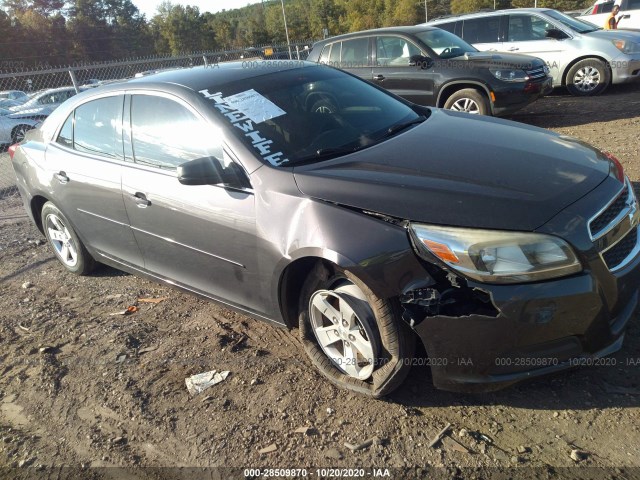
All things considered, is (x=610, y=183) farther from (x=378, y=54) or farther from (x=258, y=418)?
(x=378, y=54)

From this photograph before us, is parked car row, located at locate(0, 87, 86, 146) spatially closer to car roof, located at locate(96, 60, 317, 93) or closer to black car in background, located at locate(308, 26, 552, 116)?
black car in background, located at locate(308, 26, 552, 116)

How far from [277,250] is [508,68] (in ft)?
21.7

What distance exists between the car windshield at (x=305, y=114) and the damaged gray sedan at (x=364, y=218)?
16 millimetres

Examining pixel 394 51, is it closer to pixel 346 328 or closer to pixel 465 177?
pixel 465 177

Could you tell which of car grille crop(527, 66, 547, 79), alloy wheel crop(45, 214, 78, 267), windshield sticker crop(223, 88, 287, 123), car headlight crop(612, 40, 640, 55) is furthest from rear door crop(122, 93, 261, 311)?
car headlight crop(612, 40, 640, 55)

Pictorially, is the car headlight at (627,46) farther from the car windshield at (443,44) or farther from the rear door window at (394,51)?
the rear door window at (394,51)

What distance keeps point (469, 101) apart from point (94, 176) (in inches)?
242

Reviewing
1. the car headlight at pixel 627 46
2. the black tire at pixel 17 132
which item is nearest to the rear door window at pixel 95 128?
the car headlight at pixel 627 46

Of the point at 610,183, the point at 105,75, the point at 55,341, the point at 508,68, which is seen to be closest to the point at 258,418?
the point at 55,341

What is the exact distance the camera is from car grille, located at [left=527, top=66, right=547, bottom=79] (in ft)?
26.3

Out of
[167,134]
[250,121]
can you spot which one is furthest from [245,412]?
[167,134]

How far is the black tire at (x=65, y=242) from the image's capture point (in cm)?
457

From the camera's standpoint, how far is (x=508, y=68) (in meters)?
7.98

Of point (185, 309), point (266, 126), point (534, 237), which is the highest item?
point (266, 126)
